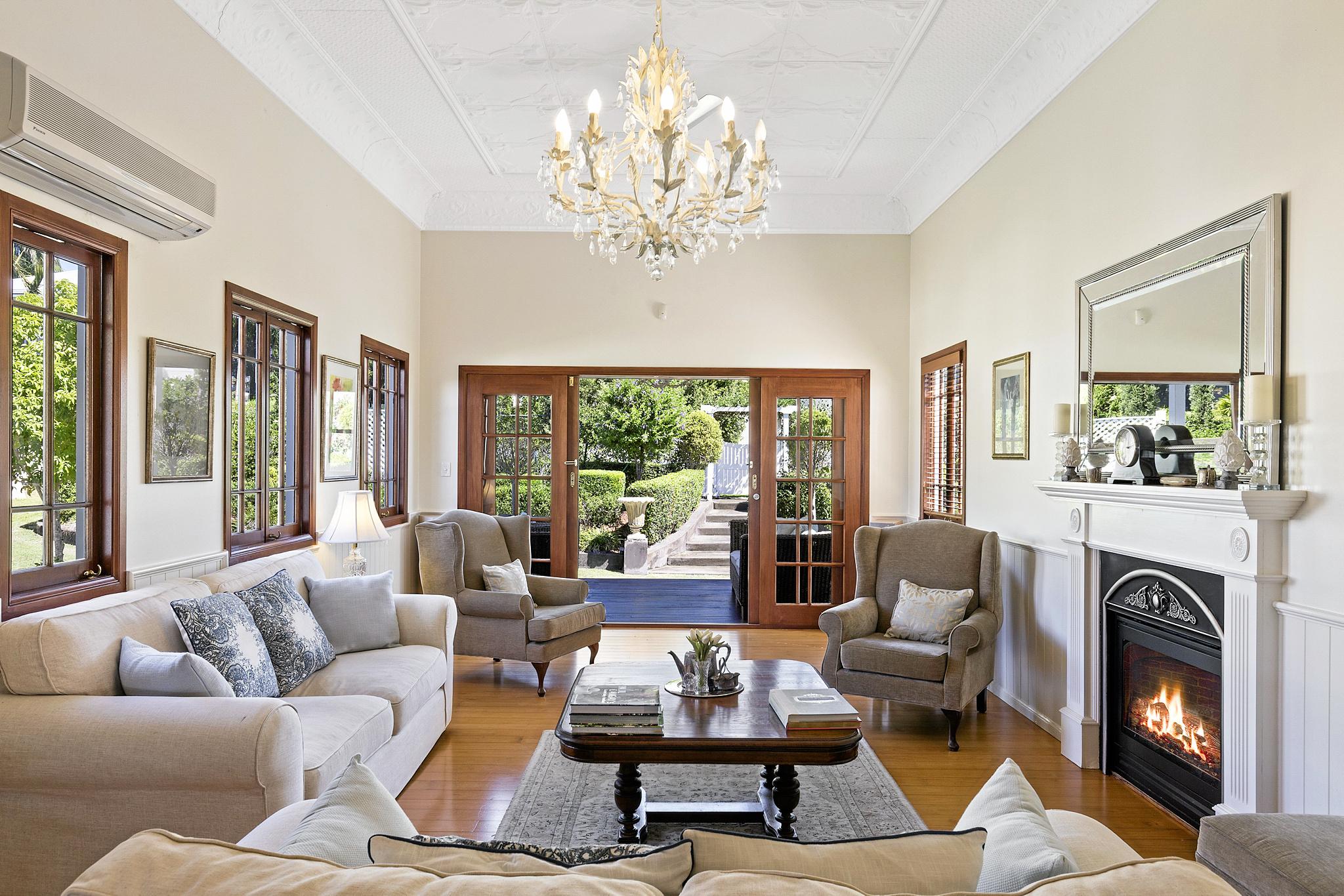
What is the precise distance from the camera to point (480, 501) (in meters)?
6.83

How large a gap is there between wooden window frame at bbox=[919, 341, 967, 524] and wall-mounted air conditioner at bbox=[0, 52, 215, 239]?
14.3ft

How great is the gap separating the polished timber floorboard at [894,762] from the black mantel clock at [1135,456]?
129 centimetres

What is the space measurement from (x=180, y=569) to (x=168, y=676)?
110cm

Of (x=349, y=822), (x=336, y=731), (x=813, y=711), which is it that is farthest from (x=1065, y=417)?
(x=349, y=822)

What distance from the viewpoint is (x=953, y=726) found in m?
4.14

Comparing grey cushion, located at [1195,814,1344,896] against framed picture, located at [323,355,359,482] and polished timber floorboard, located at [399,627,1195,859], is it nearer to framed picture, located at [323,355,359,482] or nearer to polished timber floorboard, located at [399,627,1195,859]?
polished timber floorboard, located at [399,627,1195,859]

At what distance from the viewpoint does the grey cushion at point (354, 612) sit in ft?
12.9

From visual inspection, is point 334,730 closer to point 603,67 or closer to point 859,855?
point 859,855

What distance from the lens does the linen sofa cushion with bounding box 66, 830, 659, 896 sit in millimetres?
1038

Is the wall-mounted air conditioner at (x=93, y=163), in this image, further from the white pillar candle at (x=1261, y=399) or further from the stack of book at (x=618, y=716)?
the white pillar candle at (x=1261, y=399)

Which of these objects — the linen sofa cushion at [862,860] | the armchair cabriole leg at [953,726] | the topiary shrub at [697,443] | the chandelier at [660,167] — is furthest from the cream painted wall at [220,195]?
the topiary shrub at [697,443]

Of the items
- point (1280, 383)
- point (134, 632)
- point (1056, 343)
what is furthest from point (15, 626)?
point (1056, 343)

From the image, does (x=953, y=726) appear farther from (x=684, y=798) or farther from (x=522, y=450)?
(x=522, y=450)

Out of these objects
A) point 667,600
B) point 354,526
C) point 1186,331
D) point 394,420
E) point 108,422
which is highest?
point 1186,331
